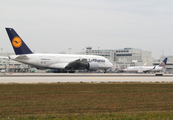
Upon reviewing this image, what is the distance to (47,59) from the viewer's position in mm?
58594

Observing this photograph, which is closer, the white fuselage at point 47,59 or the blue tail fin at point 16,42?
the blue tail fin at point 16,42

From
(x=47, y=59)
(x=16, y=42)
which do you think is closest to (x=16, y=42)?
(x=16, y=42)

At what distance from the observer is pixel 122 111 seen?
1188cm

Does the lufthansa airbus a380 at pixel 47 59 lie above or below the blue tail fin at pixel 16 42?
below

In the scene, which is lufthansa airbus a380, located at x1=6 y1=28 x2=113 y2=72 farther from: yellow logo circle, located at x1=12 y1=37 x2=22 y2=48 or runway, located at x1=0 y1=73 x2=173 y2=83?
runway, located at x1=0 y1=73 x2=173 y2=83

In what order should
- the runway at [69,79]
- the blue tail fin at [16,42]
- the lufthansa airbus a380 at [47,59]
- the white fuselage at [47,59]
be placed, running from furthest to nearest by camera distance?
the white fuselage at [47,59] → the lufthansa airbus a380 at [47,59] → the blue tail fin at [16,42] → the runway at [69,79]

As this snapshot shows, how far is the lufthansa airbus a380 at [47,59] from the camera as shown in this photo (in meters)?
55.4

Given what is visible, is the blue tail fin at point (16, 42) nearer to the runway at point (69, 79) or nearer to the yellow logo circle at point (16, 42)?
the yellow logo circle at point (16, 42)

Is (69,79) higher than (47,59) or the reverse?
the reverse

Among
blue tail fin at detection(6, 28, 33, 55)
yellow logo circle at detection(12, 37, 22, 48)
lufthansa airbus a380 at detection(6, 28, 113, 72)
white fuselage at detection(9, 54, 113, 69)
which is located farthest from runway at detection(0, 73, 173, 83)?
yellow logo circle at detection(12, 37, 22, 48)

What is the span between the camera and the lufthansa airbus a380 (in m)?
55.4

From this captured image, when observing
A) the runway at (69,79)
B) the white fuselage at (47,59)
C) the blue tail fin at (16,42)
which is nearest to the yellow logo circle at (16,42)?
the blue tail fin at (16,42)

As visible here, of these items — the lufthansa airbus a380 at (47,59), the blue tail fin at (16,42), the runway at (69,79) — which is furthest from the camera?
the lufthansa airbus a380 at (47,59)

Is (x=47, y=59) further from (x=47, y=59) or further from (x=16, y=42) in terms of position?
(x=16, y=42)
